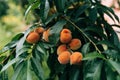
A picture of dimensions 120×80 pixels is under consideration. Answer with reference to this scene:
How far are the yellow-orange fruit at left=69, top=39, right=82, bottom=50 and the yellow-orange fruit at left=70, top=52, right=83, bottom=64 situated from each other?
7cm

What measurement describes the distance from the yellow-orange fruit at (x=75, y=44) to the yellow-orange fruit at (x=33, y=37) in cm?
18

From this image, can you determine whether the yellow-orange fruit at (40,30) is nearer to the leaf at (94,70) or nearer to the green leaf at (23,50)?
the green leaf at (23,50)

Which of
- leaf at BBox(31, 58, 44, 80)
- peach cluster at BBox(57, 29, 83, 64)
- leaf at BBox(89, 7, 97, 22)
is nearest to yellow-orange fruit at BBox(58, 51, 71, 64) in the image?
peach cluster at BBox(57, 29, 83, 64)

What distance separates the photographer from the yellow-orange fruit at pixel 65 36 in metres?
1.72

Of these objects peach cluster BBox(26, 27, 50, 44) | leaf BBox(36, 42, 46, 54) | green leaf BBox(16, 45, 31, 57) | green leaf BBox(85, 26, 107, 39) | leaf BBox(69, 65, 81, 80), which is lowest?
leaf BBox(69, 65, 81, 80)

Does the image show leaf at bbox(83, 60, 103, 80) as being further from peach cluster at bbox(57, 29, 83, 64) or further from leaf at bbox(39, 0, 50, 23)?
leaf at bbox(39, 0, 50, 23)

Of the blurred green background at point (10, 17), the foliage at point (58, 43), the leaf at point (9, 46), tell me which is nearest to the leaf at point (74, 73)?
the foliage at point (58, 43)

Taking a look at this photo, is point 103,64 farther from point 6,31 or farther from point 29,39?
point 6,31

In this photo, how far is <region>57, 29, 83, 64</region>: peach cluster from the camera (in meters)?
1.65

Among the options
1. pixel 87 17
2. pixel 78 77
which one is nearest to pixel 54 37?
pixel 78 77

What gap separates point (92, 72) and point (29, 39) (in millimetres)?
403

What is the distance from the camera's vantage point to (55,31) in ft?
5.83

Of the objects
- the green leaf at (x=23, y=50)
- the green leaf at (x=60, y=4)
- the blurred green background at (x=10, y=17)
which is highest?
the green leaf at (x=60, y=4)

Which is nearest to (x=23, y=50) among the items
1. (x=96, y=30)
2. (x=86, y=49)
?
(x=86, y=49)
